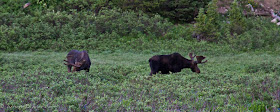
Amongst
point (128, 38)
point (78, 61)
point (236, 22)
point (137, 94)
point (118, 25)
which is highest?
point (236, 22)

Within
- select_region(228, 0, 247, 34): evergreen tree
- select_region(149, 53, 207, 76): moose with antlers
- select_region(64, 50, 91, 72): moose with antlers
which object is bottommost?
select_region(64, 50, 91, 72): moose with antlers

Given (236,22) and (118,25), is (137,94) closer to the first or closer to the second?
(118,25)

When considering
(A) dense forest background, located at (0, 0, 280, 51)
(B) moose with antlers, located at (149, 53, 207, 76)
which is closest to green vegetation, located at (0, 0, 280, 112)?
(A) dense forest background, located at (0, 0, 280, 51)

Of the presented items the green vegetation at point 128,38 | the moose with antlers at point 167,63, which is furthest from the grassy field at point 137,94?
the moose with antlers at point 167,63

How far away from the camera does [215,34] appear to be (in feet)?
80.0

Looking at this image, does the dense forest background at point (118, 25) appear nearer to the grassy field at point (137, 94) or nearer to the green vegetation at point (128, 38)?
the green vegetation at point (128, 38)

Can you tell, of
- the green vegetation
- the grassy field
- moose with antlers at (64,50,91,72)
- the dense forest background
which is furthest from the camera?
the dense forest background

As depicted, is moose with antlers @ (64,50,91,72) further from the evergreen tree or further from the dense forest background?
the evergreen tree

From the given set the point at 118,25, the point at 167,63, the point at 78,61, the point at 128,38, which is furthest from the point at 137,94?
the point at 118,25

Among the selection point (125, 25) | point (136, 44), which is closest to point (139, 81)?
point (136, 44)

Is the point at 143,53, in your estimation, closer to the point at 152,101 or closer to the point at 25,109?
the point at 152,101

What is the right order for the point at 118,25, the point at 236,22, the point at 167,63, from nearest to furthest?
the point at 167,63
the point at 118,25
the point at 236,22

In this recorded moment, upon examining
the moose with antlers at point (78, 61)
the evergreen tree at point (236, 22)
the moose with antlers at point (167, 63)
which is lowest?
the moose with antlers at point (78, 61)

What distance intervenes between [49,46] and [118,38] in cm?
454
